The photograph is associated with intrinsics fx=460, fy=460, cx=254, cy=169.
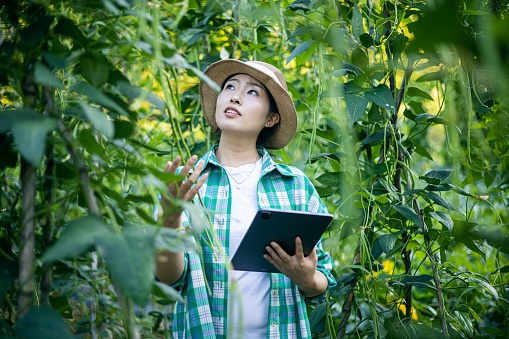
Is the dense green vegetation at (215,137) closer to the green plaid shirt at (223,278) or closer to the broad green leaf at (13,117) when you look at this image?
the broad green leaf at (13,117)

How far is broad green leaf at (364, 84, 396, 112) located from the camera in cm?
118

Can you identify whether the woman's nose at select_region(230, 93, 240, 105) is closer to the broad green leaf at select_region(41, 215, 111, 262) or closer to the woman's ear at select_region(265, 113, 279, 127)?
the woman's ear at select_region(265, 113, 279, 127)

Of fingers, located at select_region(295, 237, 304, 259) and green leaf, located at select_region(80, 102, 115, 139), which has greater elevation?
green leaf, located at select_region(80, 102, 115, 139)

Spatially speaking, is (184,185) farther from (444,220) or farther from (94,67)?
(444,220)

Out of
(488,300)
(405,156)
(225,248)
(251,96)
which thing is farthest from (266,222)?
(488,300)

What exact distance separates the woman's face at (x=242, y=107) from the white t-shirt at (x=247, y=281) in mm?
142

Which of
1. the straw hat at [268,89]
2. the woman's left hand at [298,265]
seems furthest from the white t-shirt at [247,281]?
the straw hat at [268,89]

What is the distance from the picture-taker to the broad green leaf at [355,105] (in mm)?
1159

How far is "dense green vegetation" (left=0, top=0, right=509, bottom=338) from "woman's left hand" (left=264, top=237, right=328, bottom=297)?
0.13 m

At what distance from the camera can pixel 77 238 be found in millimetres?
447

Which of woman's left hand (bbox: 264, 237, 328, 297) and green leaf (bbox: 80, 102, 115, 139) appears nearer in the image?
green leaf (bbox: 80, 102, 115, 139)

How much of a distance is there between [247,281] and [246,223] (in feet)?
0.50

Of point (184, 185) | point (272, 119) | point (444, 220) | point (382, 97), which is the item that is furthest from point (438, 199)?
point (184, 185)

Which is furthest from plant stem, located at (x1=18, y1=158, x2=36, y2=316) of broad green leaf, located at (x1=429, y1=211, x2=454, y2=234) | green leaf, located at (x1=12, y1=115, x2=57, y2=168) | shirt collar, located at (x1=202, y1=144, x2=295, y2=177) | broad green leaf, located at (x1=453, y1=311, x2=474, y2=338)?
broad green leaf, located at (x1=453, y1=311, x2=474, y2=338)
